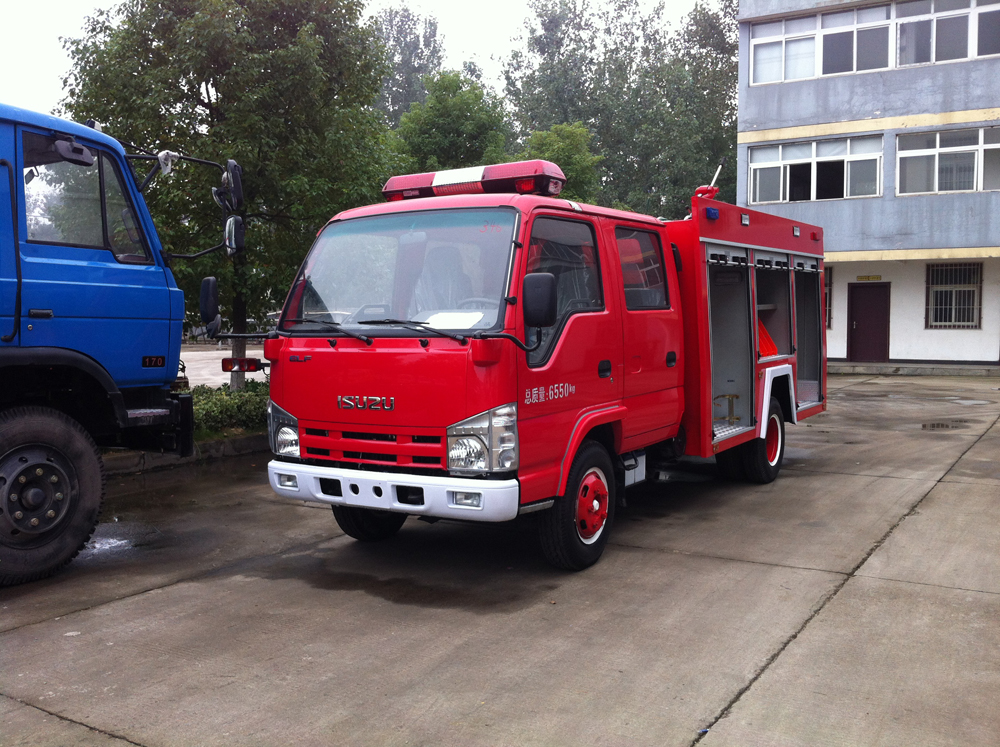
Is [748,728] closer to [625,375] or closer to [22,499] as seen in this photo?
[625,375]

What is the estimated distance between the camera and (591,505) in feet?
19.8

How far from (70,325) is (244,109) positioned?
5435 mm

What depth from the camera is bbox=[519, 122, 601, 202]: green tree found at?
23172mm

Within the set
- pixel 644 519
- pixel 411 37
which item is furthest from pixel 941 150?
pixel 411 37

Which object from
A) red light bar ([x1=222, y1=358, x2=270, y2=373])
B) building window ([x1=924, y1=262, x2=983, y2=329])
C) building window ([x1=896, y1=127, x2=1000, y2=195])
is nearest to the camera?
red light bar ([x1=222, y1=358, x2=270, y2=373])

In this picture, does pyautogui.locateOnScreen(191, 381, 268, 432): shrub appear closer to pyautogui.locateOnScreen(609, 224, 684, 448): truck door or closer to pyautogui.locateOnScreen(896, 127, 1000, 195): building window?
pyautogui.locateOnScreen(609, 224, 684, 448): truck door

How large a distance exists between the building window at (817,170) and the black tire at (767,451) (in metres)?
15.8

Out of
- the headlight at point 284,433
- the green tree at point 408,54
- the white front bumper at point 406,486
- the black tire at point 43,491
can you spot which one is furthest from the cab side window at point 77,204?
the green tree at point 408,54

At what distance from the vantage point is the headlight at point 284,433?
5884 mm

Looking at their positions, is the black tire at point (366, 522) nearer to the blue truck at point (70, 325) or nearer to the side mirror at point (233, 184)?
the blue truck at point (70, 325)

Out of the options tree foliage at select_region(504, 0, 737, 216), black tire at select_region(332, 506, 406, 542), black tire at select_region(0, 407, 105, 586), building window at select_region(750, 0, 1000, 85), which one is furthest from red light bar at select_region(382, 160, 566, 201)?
tree foliage at select_region(504, 0, 737, 216)

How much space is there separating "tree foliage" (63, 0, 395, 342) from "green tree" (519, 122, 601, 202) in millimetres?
10981

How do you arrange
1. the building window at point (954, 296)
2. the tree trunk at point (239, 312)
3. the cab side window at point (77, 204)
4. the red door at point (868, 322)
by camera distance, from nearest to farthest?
1. the cab side window at point (77, 204)
2. the tree trunk at point (239, 312)
3. the building window at point (954, 296)
4. the red door at point (868, 322)

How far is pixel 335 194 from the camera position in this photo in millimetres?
11430
